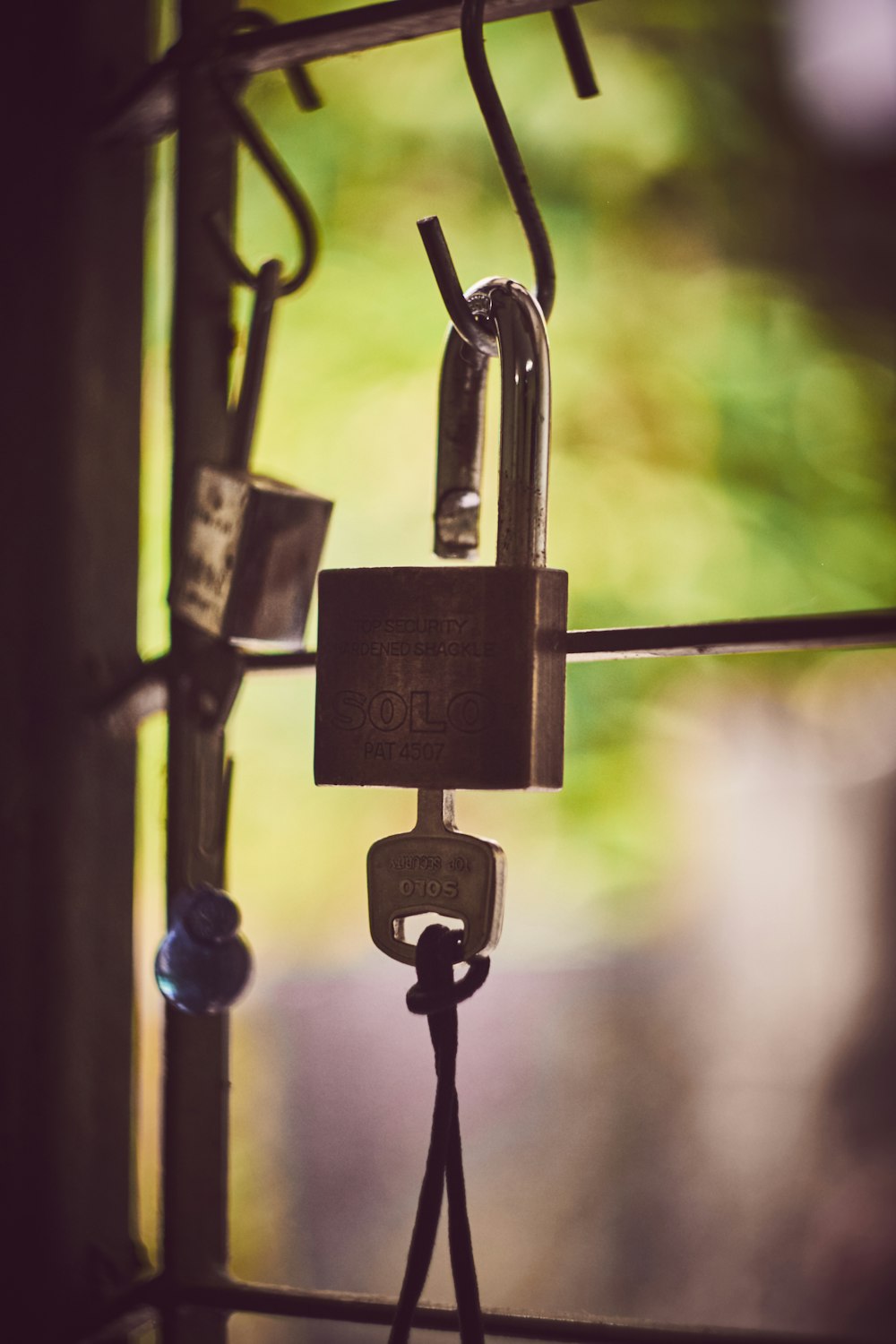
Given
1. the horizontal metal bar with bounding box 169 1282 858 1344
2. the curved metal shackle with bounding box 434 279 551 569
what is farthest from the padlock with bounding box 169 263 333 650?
the horizontal metal bar with bounding box 169 1282 858 1344

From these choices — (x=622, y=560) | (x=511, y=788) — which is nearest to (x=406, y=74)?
(x=622, y=560)

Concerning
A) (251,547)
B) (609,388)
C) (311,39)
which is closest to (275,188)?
(311,39)

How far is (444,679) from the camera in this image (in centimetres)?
45

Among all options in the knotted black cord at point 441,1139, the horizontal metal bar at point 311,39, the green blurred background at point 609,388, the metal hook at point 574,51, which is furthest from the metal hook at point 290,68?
the green blurred background at point 609,388

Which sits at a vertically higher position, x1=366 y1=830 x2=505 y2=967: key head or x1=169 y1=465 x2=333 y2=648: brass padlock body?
x1=169 y1=465 x2=333 y2=648: brass padlock body

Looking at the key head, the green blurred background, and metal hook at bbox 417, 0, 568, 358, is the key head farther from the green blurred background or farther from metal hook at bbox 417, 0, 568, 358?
the green blurred background

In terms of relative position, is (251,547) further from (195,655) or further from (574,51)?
(574,51)

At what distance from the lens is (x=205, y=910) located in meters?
0.56

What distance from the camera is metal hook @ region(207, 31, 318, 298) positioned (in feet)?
1.92

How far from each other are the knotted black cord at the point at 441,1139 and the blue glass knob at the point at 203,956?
0.43 ft

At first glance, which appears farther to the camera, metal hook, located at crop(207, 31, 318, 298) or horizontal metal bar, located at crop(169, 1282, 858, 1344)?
metal hook, located at crop(207, 31, 318, 298)

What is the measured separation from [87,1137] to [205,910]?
147 mm

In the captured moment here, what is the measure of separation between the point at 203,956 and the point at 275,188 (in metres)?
0.35

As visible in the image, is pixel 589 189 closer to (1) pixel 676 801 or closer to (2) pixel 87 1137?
(1) pixel 676 801
